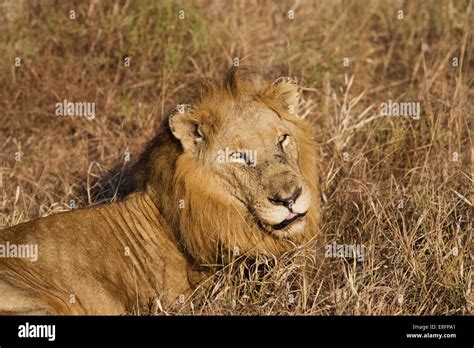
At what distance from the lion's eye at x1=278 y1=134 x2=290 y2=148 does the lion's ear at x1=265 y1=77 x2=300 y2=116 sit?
0.95 ft

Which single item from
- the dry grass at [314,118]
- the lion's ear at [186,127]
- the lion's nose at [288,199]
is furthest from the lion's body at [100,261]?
the lion's nose at [288,199]

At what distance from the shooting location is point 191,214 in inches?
230

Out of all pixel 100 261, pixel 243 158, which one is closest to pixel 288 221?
pixel 243 158

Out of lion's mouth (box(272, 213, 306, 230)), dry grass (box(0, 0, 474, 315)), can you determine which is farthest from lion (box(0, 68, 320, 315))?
dry grass (box(0, 0, 474, 315))

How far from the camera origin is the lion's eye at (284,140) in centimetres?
587

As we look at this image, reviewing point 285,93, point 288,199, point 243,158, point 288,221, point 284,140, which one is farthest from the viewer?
point 285,93

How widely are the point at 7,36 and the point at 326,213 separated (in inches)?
154

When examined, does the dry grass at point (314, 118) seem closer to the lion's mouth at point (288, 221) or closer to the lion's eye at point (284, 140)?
the lion's mouth at point (288, 221)

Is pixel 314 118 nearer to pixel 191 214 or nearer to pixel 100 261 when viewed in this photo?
pixel 191 214

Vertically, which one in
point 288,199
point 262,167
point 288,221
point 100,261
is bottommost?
point 100,261

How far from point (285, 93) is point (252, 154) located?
59cm

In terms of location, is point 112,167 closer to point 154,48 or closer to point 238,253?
point 154,48

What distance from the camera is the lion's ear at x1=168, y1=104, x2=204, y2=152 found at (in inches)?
232

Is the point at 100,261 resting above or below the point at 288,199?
below
